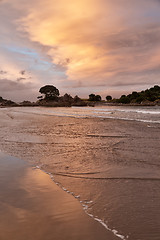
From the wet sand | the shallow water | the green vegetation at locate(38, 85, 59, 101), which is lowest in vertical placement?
the wet sand

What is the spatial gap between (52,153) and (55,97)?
315 feet

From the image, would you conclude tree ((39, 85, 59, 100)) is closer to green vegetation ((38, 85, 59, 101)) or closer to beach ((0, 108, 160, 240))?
green vegetation ((38, 85, 59, 101))

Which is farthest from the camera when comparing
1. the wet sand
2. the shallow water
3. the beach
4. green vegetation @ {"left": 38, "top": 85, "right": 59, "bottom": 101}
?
green vegetation @ {"left": 38, "top": 85, "right": 59, "bottom": 101}

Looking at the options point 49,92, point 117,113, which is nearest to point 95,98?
point 49,92

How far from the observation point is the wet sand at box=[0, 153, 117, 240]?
1.98 meters

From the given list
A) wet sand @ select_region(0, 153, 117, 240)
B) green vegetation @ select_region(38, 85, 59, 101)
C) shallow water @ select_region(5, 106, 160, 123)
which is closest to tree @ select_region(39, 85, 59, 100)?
green vegetation @ select_region(38, 85, 59, 101)

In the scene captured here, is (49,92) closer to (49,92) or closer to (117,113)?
(49,92)

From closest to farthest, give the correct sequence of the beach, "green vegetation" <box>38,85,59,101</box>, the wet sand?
the wet sand
the beach
"green vegetation" <box>38,85,59,101</box>

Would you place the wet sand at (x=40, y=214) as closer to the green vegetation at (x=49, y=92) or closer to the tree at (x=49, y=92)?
the green vegetation at (x=49, y=92)

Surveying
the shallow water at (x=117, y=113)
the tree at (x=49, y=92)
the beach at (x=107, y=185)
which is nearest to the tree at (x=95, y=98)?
the tree at (x=49, y=92)

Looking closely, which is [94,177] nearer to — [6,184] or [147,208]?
Result: [147,208]

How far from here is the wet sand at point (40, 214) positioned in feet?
6.49

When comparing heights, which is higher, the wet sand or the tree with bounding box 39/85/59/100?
the tree with bounding box 39/85/59/100

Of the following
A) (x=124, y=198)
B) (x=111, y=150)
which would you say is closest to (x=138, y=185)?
(x=124, y=198)
